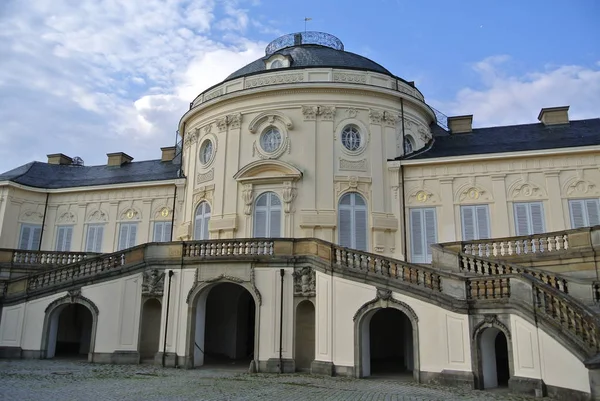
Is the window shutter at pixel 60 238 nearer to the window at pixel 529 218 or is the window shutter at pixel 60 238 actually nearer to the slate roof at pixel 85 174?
the slate roof at pixel 85 174

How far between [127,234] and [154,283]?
34.6ft

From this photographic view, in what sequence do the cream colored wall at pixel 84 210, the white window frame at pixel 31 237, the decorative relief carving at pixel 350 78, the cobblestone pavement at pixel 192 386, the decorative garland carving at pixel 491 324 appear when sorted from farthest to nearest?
the white window frame at pixel 31 237 < the cream colored wall at pixel 84 210 < the decorative relief carving at pixel 350 78 < the decorative garland carving at pixel 491 324 < the cobblestone pavement at pixel 192 386

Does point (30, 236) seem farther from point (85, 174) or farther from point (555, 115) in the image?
point (555, 115)

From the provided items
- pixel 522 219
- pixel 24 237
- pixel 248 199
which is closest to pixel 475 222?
pixel 522 219

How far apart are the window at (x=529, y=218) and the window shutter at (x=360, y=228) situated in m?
6.17

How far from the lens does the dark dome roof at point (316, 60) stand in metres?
24.6

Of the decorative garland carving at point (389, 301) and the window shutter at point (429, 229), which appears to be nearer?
the decorative garland carving at point (389, 301)

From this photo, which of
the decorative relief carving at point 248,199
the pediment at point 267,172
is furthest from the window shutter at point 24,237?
the decorative relief carving at point 248,199

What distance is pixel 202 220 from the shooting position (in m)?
23.8

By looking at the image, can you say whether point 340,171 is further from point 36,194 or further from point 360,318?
point 36,194

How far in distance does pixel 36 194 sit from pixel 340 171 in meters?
17.7

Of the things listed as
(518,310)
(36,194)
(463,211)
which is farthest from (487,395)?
(36,194)

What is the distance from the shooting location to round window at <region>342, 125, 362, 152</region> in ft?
74.6

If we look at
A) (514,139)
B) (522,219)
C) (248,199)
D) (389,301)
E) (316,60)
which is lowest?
(389,301)
